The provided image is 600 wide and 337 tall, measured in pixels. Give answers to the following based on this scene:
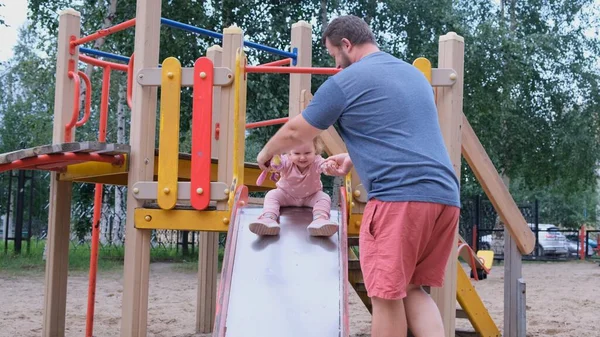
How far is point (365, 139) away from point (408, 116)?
189 mm

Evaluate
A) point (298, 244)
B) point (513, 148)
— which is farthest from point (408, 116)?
point (513, 148)

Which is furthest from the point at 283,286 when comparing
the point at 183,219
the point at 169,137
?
the point at 169,137

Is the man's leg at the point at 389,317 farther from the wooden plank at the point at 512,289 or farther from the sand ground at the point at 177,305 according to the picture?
the sand ground at the point at 177,305

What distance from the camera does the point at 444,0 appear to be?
16.9 m

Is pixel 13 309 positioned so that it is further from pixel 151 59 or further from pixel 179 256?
pixel 179 256

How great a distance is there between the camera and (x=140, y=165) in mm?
4156

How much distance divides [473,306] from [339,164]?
2.13 metres

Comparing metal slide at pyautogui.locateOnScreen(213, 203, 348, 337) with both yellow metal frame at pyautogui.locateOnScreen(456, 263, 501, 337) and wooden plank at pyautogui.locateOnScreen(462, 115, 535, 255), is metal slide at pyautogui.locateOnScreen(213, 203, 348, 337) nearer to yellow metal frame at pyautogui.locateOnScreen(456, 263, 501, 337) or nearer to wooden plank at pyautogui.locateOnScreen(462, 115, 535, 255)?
wooden plank at pyautogui.locateOnScreen(462, 115, 535, 255)

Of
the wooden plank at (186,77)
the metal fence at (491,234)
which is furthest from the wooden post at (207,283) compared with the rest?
the metal fence at (491,234)

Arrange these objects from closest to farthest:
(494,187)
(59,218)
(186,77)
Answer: (186,77) < (494,187) < (59,218)

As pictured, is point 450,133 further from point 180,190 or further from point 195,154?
point 180,190

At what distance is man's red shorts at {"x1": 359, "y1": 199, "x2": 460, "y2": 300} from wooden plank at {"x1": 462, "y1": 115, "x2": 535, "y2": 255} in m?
1.64

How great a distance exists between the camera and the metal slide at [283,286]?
9.96 feet

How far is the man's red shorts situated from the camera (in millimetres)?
2654
